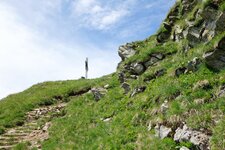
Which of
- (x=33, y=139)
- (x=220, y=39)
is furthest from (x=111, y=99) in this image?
(x=220, y=39)

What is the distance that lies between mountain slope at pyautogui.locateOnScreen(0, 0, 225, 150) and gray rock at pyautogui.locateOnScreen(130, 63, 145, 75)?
8cm

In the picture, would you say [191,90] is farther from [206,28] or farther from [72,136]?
[72,136]

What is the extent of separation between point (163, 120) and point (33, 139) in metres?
13.2

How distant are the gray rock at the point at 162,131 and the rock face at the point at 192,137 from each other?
0.49 metres

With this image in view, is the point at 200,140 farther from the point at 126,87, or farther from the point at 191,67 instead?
the point at 126,87

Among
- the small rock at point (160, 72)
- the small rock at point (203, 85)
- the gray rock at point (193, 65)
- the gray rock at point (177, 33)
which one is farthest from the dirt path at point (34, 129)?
the small rock at point (203, 85)

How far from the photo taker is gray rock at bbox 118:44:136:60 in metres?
34.6

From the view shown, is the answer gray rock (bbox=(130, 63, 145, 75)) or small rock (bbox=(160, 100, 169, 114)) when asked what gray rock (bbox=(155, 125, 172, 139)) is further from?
gray rock (bbox=(130, 63, 145, 75))

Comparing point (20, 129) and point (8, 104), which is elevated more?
point (8, 104)

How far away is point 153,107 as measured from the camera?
18750mm

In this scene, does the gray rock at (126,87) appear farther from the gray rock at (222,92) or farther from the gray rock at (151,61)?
the gray rock at (222,92)

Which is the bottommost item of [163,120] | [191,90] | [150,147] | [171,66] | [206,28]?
[150,147]

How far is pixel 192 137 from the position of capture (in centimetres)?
1378

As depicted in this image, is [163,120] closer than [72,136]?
Yes
